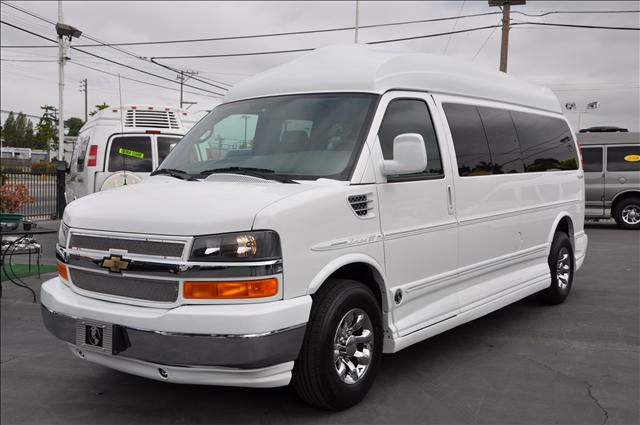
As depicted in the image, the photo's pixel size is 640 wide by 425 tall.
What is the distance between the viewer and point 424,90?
490cm

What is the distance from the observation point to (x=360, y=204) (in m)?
4.02

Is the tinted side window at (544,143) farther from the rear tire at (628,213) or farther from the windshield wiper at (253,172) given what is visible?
the rear tire at (628,213)

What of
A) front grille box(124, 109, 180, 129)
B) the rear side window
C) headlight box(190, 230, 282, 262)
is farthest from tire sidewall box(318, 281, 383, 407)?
the rear side window

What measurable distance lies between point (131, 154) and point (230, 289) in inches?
373

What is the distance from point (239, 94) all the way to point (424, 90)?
1485mm

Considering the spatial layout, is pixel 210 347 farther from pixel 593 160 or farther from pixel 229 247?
pixel 593 160

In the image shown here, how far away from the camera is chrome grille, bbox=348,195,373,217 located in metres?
3.96

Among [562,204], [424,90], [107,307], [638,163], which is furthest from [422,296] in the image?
[638,163]

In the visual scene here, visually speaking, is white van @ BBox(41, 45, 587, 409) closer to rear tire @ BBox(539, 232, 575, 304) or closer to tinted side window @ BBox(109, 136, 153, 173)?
rear tire @ BBox(539, 232, 575, 304)

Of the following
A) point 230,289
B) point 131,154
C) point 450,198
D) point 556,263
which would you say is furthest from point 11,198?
point 556,263

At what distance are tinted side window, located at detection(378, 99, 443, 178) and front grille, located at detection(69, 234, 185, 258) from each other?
161cm

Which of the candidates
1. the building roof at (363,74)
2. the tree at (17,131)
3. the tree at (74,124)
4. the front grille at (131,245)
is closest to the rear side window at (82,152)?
the building roof at (363,74)

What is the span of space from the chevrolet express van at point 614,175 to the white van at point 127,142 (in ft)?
35.4

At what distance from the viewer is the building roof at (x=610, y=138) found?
16.4m
